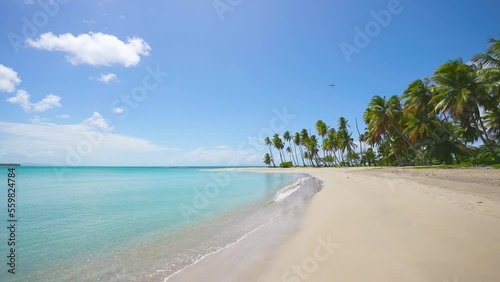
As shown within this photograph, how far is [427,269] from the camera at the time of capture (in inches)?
150

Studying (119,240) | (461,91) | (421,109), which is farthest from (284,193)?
(421,109)

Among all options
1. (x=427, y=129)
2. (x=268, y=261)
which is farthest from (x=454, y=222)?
(x=427, y=129)

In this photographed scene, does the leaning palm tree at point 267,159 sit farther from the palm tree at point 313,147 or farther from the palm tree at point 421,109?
the palm tree at point 421,109

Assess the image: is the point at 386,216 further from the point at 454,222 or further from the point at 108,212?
the point at 108,212

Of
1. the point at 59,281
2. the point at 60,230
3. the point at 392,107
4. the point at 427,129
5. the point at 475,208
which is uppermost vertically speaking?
the point at 392,107

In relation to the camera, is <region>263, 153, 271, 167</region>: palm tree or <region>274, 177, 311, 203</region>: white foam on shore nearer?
<region>274, 177, 311, 203</region>: white foam on shore

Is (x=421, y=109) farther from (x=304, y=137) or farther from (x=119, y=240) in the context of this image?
(x=304, y=137)

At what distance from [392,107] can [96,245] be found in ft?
150

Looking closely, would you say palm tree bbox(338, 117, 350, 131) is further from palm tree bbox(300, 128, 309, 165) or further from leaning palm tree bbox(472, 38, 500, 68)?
leaning palm tree bbox(472, 38, 500, 68)

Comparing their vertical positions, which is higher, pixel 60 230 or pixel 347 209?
pixel 60 230

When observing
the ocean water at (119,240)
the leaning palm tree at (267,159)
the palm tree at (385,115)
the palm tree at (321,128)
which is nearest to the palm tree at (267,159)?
the leaning palm tree at (267,159)

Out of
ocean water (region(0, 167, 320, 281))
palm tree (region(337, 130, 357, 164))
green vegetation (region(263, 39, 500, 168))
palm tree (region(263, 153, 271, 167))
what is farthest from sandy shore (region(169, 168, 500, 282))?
palm tree (region(263, 153, 271, 167))

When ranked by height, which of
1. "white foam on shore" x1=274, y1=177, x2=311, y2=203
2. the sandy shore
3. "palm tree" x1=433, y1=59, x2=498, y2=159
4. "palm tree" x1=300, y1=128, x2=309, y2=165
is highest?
"palm tree" x1=300, y1=128, x2=309, y2=165

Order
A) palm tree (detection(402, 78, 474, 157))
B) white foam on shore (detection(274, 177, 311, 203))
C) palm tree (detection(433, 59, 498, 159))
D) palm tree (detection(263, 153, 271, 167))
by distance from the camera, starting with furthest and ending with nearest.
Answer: palm tree (detection(263, 153, 271, 167)) < palm tree (detection(402, 78, 474, 157)) < palm tree (detection(433, 59, 498, 159)) < white foam on shore (detection(274, 177, 311, 203))
